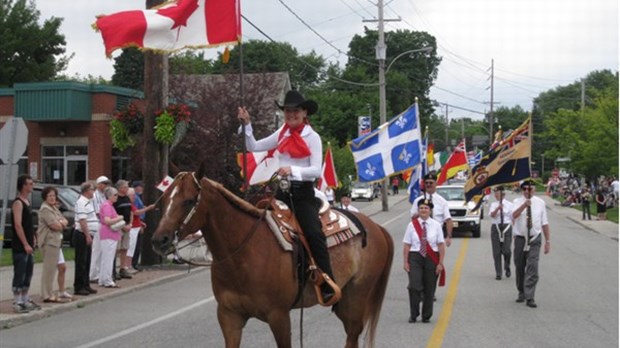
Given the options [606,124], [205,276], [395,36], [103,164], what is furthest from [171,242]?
[395,36]

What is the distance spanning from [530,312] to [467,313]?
1.01 m

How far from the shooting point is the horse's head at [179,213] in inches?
245

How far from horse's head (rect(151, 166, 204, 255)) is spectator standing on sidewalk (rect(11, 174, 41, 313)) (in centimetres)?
608

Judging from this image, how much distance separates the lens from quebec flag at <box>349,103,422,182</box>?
15.5 m

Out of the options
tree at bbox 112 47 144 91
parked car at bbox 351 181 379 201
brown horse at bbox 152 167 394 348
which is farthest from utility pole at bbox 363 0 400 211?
brown horse at bbox 152 167 394 348

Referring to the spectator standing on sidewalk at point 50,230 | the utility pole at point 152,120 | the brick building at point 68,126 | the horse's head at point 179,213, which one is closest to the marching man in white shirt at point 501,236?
the utility pole at point 152,120

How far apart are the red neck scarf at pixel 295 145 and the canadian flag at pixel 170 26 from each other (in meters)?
2.28

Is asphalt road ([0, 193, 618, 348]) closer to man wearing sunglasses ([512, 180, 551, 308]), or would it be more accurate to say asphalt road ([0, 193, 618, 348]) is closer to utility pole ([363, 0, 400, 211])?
man wearing sunglasses ([512, 180, 551, 308])

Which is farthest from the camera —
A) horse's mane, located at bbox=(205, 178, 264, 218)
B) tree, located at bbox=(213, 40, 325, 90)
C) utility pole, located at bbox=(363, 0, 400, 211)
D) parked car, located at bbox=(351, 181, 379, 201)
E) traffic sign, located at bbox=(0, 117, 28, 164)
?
tree, located at bbox=(213, 40, 325, 90)

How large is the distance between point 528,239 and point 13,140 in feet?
27.0

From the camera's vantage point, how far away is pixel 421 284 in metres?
11.4

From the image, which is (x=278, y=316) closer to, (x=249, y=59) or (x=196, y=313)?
(x=196, y=313)

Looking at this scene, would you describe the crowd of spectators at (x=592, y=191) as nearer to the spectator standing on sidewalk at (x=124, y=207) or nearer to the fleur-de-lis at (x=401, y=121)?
the fleur-de-lis at (x=401, y=121)

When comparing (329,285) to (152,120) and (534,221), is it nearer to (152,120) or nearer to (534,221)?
(534,221)
